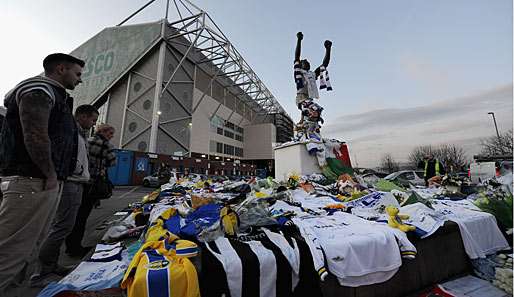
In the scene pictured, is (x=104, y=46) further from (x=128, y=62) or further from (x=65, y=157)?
(x=65, y=157)

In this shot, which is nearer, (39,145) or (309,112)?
(39,145)

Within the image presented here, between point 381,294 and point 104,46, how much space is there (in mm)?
30552

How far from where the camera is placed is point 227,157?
101ft

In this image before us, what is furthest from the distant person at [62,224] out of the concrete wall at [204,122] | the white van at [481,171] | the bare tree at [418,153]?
the bare tree at [418,153]

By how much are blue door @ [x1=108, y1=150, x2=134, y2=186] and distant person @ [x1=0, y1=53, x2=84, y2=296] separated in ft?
48.0

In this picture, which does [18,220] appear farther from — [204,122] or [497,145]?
[497,145]

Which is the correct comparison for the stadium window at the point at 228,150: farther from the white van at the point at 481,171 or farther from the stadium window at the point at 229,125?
the white van at the point at 481,171

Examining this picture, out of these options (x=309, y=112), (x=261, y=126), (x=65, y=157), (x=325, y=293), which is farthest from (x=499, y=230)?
(x=261, y=126)

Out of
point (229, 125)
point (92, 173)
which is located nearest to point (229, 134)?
point (229, 125)

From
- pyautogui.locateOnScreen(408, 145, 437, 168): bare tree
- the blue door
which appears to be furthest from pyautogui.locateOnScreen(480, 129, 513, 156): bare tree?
the blue door

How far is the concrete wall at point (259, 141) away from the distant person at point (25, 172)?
1340 inches

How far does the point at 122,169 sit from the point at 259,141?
24262 millimetres

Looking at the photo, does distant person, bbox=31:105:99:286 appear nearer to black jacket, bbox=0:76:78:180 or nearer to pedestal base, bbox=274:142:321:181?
black jacket, bbox=0:76:78:180

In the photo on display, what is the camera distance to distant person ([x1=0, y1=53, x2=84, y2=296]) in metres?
1.21
